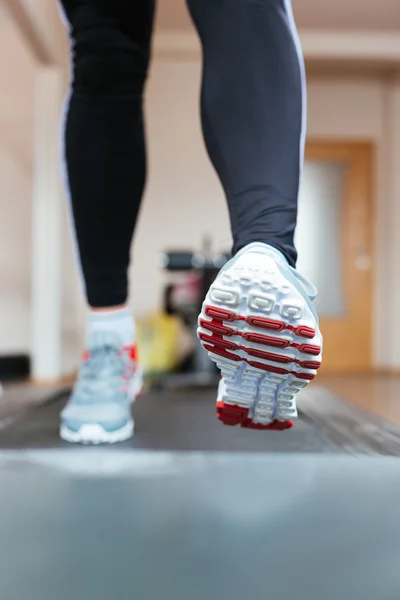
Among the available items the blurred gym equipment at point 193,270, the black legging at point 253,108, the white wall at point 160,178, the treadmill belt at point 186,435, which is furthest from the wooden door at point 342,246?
the black legging at point 253,108

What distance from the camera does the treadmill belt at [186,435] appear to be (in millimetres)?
853

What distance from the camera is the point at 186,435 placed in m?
0.98

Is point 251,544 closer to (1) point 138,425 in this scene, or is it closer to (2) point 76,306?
(1) point 138,425

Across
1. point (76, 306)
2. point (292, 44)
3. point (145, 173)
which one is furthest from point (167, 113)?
point (292, 44)

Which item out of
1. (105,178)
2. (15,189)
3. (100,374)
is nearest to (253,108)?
(105,178)

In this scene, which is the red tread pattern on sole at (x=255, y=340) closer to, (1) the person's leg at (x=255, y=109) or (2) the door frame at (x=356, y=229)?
(1) the person's leg at (x=255, y=109)

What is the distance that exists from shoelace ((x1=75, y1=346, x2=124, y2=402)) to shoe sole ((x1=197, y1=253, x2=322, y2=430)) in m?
0.39

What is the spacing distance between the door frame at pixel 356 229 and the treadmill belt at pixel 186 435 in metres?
4.52

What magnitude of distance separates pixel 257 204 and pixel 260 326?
133mm

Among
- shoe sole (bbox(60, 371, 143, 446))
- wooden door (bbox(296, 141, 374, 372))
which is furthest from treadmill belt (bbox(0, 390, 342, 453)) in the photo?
wooden door (bbox(296, 141, 374, 372))

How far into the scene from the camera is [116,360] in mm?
946

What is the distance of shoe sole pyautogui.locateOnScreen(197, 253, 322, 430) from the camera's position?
52 cm

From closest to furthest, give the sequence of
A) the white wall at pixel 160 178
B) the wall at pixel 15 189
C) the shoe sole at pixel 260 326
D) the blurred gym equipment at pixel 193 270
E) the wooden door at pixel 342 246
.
Result: 1. the shoe sole at pixel 260 326
2. the blurred gym equipment at pixel 193 270
3. the wall at pixel 15 189
4. the white wall at pixel 160 178
5. the wooden door at pixel 342 246

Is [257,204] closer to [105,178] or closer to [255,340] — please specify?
[255,340]
